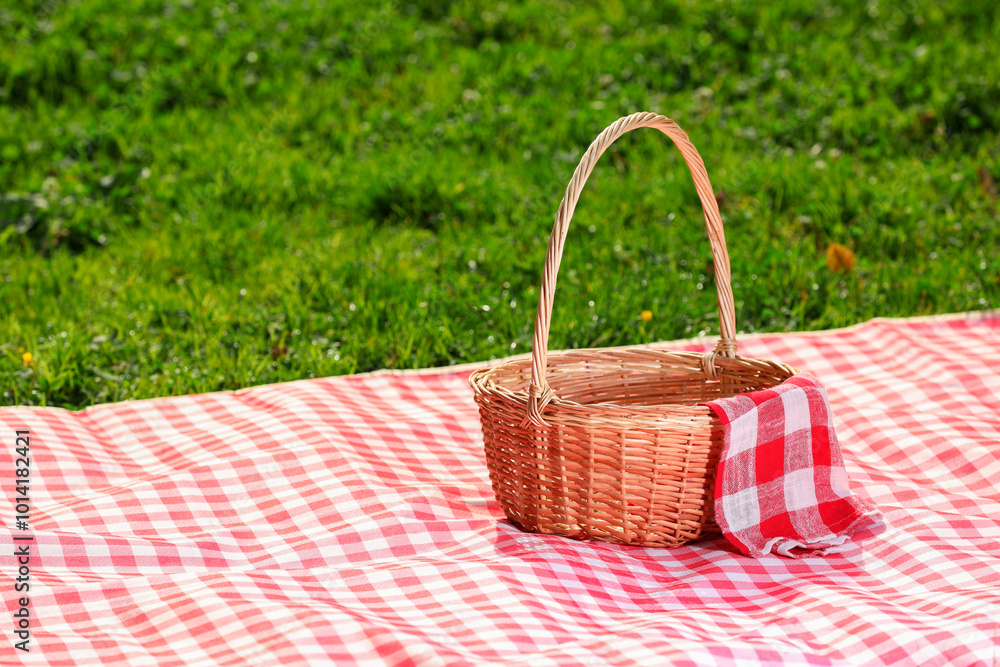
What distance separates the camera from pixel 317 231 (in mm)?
4055

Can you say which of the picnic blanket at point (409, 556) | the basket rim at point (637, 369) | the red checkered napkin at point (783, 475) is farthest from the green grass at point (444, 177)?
the red checkered napkin at point (783, 475)

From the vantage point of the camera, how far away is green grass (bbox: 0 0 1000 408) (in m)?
3.31

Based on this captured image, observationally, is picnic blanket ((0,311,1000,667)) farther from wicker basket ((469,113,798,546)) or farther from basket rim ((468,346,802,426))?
basket rim ((468,346,802,426))

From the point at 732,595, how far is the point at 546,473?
404mm

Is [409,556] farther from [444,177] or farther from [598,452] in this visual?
[444,177]

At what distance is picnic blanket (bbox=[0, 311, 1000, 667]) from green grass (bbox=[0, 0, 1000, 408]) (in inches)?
22.1

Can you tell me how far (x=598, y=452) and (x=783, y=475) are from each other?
1.26 ft

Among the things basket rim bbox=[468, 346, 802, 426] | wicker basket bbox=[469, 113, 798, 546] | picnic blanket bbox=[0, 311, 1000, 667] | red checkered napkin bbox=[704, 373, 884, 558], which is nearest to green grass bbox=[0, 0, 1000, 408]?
picnic blanket bbox=[0, 311, 1000, 667]

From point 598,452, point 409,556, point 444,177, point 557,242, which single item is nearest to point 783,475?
point 598,452

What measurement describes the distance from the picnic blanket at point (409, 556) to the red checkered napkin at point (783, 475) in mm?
51

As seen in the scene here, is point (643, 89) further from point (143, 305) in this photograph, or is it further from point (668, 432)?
point (668, 432)

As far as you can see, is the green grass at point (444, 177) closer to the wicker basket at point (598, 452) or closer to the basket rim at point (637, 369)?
the basket rim at point (637, 369)

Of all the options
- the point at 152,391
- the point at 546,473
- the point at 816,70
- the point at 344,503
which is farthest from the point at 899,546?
the point at 816,70

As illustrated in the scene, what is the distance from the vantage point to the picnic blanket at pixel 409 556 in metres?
1.59
